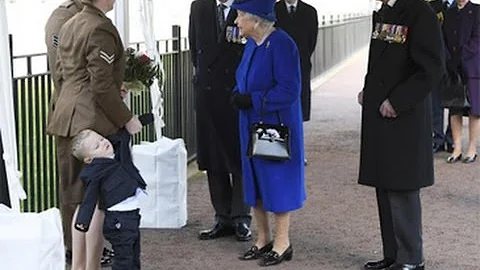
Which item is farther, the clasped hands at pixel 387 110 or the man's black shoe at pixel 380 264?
the man's black shoe at pixel 380 264

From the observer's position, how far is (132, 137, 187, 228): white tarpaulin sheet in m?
7.61

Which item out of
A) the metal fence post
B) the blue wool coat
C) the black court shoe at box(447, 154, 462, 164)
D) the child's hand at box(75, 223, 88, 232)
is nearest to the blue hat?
the blue wool coat

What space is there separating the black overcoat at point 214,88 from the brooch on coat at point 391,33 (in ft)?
4.37

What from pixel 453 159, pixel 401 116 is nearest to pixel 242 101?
pixel 401 116

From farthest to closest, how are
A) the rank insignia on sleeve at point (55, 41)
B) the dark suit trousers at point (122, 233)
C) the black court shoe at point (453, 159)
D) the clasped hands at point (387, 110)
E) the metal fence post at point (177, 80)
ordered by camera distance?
Result: the black court shoe at point (453, 159), the metal fence post at point (177, 80), the rank insignia on sleeve at point (55, 41), the clasped hands at point (387, 110), the dark suit trousers at point (122, 233)

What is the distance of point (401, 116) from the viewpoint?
6117 millimetres

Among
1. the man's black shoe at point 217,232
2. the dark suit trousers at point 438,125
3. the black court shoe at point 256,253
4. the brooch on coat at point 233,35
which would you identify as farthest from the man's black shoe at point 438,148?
the black court shoe at point 256,253

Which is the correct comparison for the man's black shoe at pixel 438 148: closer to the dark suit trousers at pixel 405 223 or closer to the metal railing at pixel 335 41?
the dark suit trousers at pixel 405 223

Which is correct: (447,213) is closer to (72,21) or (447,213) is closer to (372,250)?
(372,250)

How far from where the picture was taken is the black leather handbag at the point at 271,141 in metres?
6.36

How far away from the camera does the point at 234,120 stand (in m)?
7.38

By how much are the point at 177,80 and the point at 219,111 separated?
326 cm

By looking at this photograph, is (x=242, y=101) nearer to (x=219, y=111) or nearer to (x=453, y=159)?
(x=219, y=111)

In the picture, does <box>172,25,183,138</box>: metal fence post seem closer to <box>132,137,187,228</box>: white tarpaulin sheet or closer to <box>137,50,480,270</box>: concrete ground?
<box>137,50,480,270</box>: concrete ground
